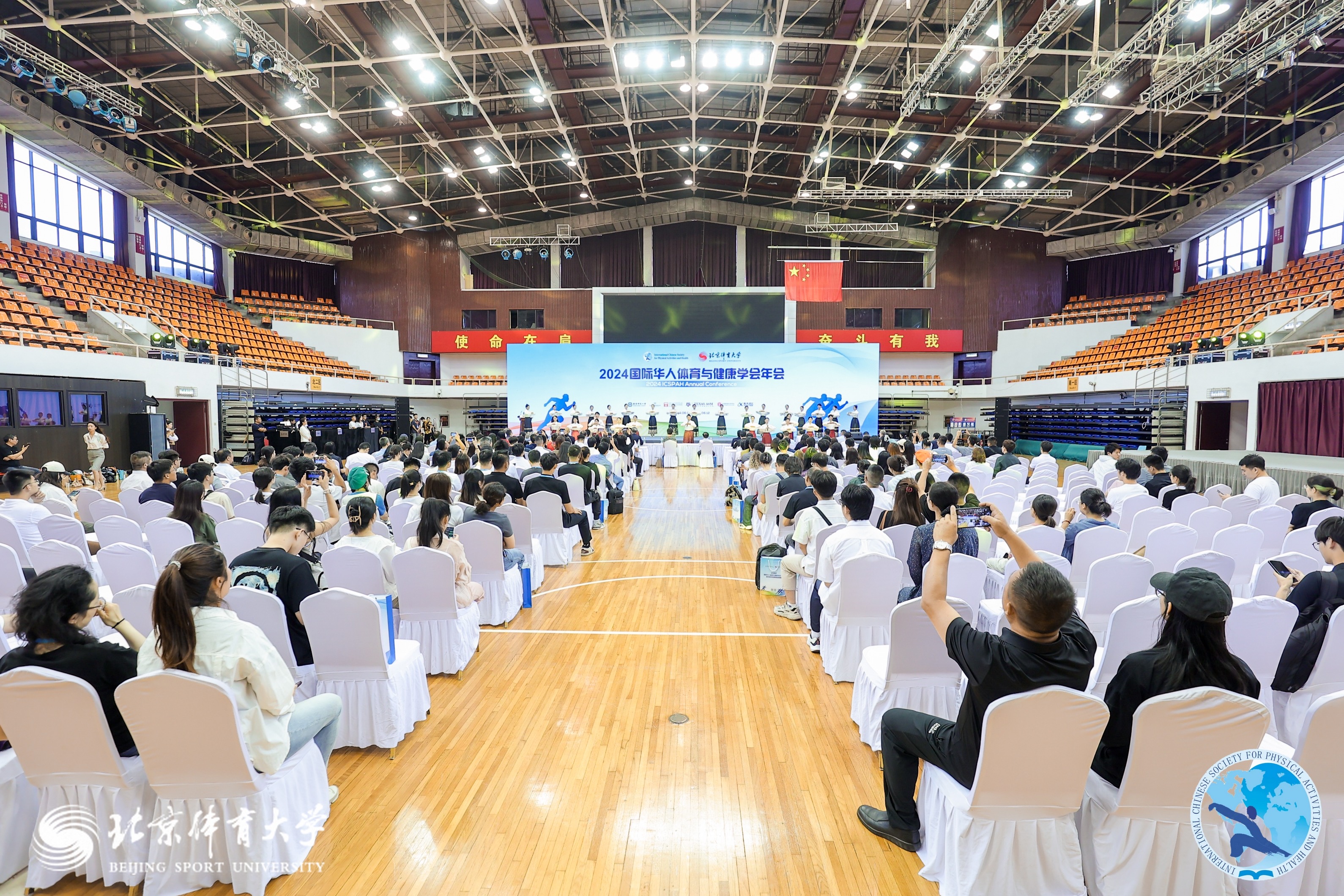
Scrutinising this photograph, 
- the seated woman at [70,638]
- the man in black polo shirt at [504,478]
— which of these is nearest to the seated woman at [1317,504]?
the man in black polo shirt at [504,478]

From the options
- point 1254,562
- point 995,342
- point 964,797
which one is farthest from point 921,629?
point 995,342

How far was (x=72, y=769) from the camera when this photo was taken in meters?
2.07

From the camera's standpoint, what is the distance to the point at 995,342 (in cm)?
2303

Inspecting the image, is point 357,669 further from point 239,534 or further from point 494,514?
point 239,534

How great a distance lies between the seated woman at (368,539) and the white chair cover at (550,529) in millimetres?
2366

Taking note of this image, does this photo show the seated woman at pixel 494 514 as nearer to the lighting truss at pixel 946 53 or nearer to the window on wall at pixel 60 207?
the lighting truss at pixel 946 53

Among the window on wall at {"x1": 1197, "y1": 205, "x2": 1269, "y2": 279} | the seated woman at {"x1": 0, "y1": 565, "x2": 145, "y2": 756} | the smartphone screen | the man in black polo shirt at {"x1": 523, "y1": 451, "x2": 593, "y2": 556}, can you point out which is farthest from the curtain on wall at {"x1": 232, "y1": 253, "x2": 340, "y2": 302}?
the window on wall at {"x1": 1197, "y1": 205, "x2": 1269, "y2": 279}

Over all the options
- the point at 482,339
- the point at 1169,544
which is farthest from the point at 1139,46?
the point at 482,339

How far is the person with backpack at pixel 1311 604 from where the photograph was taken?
8.51ft

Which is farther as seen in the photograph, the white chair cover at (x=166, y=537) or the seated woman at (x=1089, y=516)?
the seated woman at (x=1089, y=516)

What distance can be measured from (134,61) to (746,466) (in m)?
13.9

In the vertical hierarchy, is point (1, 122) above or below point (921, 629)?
above

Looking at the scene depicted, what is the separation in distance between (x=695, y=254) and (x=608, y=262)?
3.42 meters

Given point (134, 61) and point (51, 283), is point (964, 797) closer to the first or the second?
point (134, 61)
